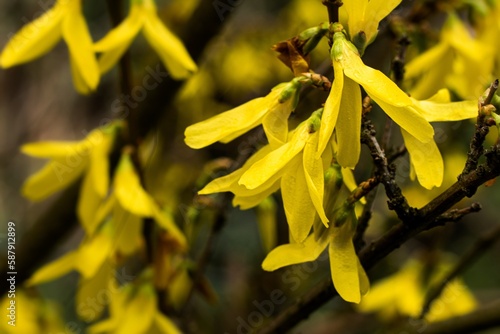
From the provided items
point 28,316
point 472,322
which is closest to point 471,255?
point 472,322

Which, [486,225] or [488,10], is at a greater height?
[488,10]

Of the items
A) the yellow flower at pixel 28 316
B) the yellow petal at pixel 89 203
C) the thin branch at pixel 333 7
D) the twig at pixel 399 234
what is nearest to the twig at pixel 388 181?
the twig at pixel 399 234

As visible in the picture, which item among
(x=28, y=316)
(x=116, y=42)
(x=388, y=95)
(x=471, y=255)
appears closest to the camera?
(x=388, y=95)

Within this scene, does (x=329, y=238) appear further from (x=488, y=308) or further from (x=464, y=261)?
(x=464, y=261)

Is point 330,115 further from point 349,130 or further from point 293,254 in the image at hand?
point 293,254

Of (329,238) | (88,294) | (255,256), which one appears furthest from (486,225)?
(329,238)

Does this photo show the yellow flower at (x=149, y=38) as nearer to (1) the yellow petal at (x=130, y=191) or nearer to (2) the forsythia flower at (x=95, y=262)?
(1) the yellow petal at (x=130, y=191)
